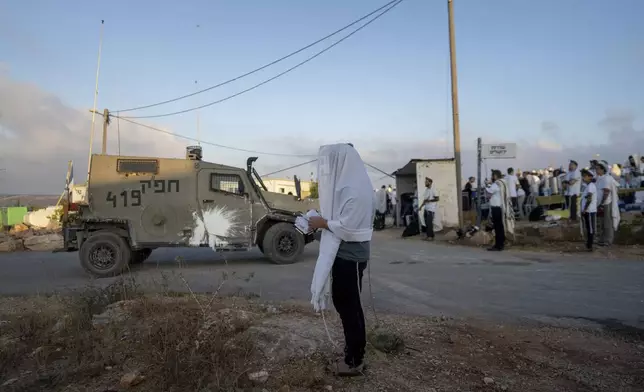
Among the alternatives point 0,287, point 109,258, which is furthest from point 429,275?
point 0,287

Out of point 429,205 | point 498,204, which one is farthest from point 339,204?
point 429,205

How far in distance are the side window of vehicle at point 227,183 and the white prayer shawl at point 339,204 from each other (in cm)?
644

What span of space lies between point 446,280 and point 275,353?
183 inches

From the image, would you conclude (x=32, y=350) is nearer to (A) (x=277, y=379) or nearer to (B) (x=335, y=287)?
(A) (x=277, y=379)

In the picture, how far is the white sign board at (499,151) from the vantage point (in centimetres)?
1428

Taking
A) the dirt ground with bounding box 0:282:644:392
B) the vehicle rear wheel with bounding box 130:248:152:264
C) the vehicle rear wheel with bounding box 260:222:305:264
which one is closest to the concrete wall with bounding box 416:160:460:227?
the vehicle rear wheel with bounding box 260:222:305:264

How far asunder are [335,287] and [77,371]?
212 centimetres

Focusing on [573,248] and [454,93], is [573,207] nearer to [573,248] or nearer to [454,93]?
[573,248]

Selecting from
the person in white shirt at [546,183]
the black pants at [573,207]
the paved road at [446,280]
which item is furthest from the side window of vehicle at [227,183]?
the person in white shirt at [546,183]

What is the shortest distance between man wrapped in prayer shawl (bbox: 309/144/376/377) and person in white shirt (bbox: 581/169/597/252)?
922 centimetres

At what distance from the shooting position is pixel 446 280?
779 centimetres

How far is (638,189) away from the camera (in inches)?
642

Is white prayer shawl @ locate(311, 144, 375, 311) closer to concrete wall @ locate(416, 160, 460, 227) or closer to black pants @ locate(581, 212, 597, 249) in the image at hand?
black pants @ locate(581, 212, 597, 249)

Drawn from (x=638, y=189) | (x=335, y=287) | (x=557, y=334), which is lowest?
(x=557, y=334)
